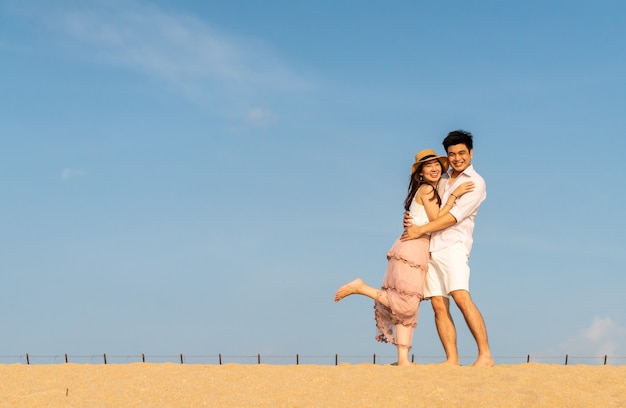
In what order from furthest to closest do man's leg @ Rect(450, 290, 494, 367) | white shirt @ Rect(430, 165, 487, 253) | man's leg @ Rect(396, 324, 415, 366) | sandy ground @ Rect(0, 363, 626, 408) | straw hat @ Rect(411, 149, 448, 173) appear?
straw hat @ Rect(411, 149, 448, 173), man's leg @ Rect(396, 324, 415, 366), white shirt @ Rect(430, 165, 487, 253), man's leg @ Rect(450, 290, 494, 367), sandy ground @ Rect(0, 363, 626, 408)

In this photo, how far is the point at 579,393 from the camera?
861 centimetres

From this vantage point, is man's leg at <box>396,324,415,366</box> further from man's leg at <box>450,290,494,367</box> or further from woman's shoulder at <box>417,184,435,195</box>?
woman's shoulder at <box>417,184,435,195</box>

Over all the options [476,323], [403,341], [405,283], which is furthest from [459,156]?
[403,341]

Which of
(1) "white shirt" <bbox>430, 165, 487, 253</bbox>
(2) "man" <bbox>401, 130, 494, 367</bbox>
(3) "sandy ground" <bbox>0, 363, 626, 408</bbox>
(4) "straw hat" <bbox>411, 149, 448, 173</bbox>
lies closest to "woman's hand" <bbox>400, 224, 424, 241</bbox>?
(2) "man" <bbox>401, 130, 494, 367</bbox>

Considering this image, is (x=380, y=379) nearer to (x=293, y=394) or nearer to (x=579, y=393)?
(x=293, y=394)

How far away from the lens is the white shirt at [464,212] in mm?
10562

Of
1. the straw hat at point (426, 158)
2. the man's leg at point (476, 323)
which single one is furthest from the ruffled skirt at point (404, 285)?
the straw hat at point (426, 158)

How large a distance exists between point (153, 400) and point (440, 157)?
17.4 feet

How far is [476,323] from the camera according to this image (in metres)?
10.4

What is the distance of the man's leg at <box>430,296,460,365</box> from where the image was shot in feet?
35.2

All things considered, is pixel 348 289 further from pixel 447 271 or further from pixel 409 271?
pixel 447 271

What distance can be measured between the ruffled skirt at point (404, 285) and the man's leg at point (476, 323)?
54cm

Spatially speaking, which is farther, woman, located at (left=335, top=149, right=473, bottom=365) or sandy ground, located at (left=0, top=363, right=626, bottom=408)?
woman, located at (left=335, top=149, right=473, bottom=365)

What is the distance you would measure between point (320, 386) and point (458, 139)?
4.15 metres
